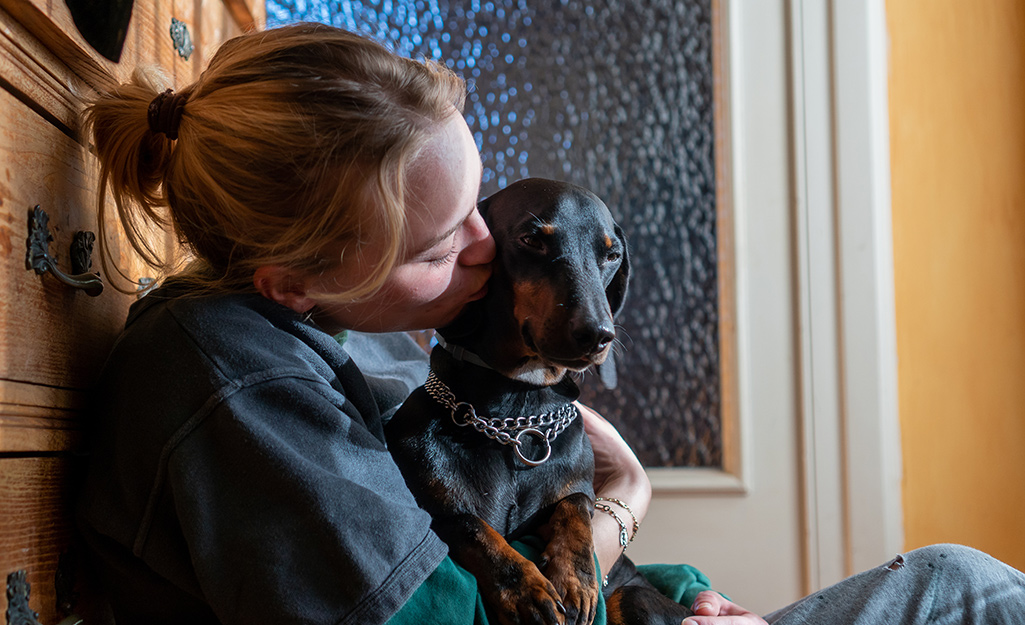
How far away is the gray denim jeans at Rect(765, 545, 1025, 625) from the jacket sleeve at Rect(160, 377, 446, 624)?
602 mm

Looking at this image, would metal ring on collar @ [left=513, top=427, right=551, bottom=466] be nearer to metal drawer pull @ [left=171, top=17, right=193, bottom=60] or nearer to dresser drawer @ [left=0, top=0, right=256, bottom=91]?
dresser drawer @ [left=0, top=0, right=256, bottom=91]

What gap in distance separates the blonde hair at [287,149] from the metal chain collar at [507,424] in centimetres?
23

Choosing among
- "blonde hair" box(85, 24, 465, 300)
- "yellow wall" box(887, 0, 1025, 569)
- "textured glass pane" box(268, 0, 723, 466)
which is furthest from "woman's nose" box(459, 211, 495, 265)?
"yellow wall" box(887, 0, 1025, 569)

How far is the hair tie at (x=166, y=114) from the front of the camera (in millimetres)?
831

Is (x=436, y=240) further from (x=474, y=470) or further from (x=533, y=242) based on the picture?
(x=474, y=470)

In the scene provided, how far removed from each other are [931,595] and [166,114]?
3.62ft

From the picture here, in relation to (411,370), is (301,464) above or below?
above

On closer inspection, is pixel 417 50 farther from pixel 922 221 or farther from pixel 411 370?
pixel 922 221

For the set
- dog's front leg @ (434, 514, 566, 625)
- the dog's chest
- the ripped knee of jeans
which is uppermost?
the dog's chest

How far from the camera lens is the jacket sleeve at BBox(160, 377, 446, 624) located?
0.65m

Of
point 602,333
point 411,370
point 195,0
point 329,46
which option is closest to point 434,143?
point 329,46

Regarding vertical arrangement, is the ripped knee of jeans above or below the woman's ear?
below

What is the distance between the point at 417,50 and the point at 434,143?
1115 millimetres

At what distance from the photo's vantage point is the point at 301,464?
2.24 ft
